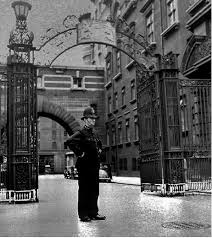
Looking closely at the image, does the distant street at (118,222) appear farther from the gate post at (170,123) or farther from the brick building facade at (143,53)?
the brick building facade at (143,53)

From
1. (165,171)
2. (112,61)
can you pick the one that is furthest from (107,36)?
(112,61)

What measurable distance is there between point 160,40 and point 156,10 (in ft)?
7.40

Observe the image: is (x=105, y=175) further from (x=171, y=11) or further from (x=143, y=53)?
(x=143, y=53)

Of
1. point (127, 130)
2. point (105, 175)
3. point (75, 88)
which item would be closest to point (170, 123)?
point (105, 175)

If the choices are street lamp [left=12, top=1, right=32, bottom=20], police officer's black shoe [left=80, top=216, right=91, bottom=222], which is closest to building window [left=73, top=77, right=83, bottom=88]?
street lamp [left=12, top=1, right=32, bottom=20]

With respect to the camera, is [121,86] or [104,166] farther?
[121,86]

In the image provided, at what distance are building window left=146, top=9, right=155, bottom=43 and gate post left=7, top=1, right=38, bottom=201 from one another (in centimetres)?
1496

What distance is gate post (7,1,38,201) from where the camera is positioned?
10.9 meters

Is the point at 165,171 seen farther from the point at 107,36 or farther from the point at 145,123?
the point at 107,36

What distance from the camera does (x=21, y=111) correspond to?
11133mm

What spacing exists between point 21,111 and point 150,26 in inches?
666

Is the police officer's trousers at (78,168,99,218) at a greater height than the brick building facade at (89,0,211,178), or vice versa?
the brick building facade at (89,0,211,178)

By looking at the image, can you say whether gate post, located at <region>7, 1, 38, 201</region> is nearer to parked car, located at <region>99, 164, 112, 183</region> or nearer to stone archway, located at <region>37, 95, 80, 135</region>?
parked car, located at <region>99, 164, 112, 183</region>

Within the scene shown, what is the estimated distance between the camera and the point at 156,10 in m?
24.3
